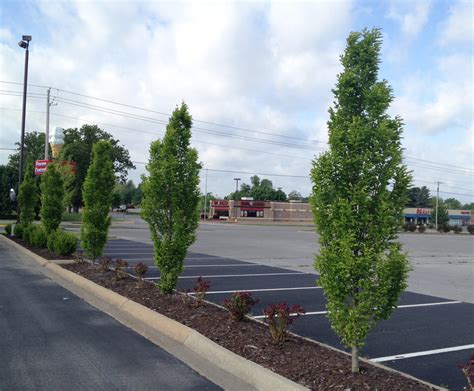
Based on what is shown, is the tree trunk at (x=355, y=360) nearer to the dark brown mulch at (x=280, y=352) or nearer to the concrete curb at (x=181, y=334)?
the dark brown mulch at (x=280, y=352)

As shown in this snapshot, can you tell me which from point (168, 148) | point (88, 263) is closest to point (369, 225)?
point (168, 148)

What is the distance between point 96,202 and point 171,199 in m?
5.09

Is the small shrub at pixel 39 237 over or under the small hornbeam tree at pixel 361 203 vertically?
under

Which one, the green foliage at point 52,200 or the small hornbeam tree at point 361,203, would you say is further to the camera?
the green foliage at point 52,200

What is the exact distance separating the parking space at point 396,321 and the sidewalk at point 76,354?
2334mm

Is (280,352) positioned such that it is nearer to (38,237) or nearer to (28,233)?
(38,237)

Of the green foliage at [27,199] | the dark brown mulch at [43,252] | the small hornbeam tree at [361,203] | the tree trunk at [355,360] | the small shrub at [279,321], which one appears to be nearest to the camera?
the small hornbeam tree at [361,203]

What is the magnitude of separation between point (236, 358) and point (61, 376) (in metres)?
1.94

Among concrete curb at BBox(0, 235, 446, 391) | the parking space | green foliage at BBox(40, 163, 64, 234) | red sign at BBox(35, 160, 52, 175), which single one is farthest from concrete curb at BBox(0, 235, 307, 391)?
red sign at BBox(35, 160, 52, 175)

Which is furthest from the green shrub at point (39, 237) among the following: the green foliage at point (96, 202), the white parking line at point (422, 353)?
the white parking line at point (422, 353)

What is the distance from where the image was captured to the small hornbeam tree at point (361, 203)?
187 inches

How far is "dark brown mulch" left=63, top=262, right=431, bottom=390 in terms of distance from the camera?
15.7 ft

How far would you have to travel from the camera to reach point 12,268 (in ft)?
45.8

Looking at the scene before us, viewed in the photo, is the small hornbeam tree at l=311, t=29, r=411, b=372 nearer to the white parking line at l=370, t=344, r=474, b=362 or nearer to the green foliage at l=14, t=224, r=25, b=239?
the white parking line at l=370, t=344, r=474, b=362
